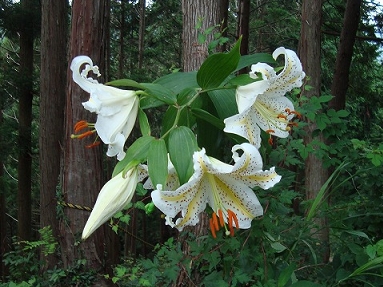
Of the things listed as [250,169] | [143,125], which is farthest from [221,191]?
[143,125]

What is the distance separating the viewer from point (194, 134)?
0.97 m

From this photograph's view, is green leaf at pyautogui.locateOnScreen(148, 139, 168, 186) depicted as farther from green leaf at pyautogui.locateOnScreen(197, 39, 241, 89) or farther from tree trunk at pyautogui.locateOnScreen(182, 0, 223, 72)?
tree trunk at pyautogui.locateOnScreen(182, 0, 223, 72)

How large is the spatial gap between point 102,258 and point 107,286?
0.79ft

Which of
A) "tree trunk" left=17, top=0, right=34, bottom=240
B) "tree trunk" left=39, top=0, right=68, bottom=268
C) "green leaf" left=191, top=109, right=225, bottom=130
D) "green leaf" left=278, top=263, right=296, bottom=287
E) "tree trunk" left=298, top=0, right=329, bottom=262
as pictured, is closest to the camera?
"green leaf" left=191, top=109, right=225, bottom=130

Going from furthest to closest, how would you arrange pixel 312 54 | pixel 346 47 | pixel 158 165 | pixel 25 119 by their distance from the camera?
pixel 25 119 → pixel 346 47 → pixel 312 54 → pixel 158 165

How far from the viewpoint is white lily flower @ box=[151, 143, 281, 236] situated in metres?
0.86

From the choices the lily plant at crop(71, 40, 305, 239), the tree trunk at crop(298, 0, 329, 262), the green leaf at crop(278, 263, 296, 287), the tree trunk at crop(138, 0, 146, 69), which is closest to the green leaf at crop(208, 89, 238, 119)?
the lily plant at crop(71, 40, 305, 239)

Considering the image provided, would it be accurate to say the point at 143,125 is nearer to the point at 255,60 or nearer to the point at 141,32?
the point at 255,60

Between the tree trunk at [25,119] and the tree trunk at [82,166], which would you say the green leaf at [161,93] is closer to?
the tree trunk at [82,166]

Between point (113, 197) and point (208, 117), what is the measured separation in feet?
0.77

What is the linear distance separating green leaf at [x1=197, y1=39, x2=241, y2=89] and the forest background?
259 millimetres

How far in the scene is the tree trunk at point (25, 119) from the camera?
1072 cm

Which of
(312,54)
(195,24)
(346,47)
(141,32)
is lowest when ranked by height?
(195,24)

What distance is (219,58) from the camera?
3.20ft
